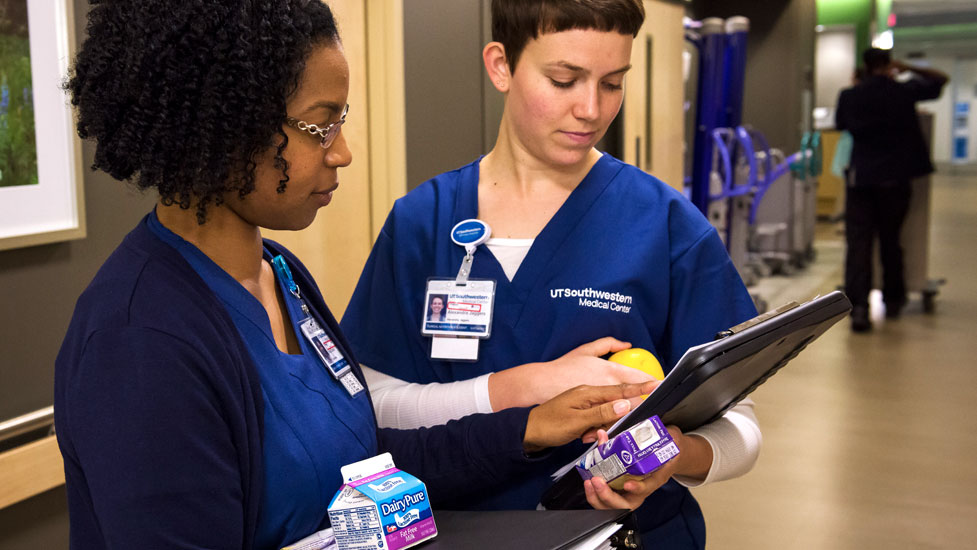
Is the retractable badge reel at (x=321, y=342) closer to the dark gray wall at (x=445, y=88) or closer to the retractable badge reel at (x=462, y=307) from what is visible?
the retractable badge reel at (x=462, y=307)

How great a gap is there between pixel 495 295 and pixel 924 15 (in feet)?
66.8

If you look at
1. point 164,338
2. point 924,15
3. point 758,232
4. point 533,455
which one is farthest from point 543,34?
point 924,15

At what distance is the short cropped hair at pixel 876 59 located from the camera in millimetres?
5766

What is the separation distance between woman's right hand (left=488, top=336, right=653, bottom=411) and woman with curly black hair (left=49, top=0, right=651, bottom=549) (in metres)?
0.25

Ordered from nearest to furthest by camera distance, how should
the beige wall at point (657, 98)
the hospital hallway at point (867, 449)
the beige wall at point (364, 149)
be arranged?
the beige wall at point (364, 149)
the hospital hallway at point (867, 449)
the beige wall at point (657, 98)

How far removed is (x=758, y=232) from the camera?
8.20 metres

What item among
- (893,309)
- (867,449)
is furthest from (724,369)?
(893,309)

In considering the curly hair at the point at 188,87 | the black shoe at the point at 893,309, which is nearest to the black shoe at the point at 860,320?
the black shoe at the point at 893,309

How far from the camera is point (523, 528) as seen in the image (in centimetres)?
97

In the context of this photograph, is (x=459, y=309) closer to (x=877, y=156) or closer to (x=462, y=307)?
(x=462, y=307)

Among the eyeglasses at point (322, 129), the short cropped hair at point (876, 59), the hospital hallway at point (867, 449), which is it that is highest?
the short cropped hair at point (876, 59)

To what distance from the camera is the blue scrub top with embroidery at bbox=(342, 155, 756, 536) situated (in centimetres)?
126

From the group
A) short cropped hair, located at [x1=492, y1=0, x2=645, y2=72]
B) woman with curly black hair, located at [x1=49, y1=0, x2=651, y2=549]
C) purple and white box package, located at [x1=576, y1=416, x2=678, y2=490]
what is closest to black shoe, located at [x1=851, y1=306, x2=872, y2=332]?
short cropped hair, located at [x1=492, y1=0, x2=645, y2=72]

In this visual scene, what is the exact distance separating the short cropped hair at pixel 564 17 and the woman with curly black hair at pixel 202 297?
1.28 feet
